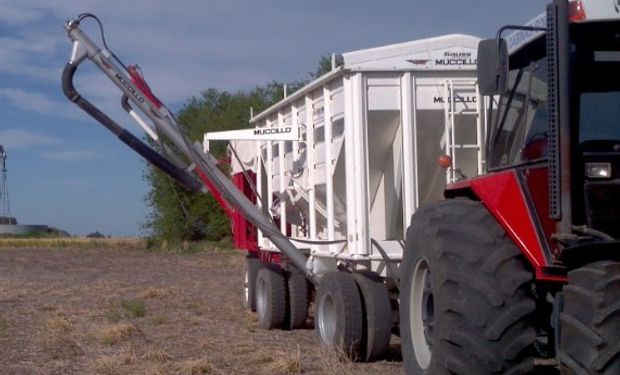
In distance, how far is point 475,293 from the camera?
551 cm

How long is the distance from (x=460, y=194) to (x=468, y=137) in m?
3.55

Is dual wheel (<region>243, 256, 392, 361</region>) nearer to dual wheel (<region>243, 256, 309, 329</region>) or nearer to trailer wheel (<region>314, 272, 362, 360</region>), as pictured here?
trailer wheel (<region>314, 272, 362, 360</region>)

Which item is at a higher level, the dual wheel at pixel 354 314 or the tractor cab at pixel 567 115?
the tractor cab at pixel 567 115

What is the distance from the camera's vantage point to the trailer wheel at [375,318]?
10.1m

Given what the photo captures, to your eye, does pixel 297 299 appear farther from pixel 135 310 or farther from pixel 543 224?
pixel 543 224

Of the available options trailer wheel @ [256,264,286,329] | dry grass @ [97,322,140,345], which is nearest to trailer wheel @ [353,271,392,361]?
trailer wheel @ [256,264,286,329]

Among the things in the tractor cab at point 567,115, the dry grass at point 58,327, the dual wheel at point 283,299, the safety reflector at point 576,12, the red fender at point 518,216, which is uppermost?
the safety reflector at point 576,12

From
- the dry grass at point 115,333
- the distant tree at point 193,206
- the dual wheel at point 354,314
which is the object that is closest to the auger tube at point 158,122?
the dual wheel at point 354,314

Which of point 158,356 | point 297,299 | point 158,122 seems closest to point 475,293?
point 158,356

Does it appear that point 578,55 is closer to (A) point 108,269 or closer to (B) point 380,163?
(B) point 380,163

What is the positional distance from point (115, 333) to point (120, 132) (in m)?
2.48

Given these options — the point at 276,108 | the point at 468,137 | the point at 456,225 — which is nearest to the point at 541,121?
the point at 456,225

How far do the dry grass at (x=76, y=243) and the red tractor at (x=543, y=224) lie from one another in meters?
42.3

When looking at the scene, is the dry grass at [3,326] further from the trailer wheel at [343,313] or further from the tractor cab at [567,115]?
the tractor cab at [567,115]
